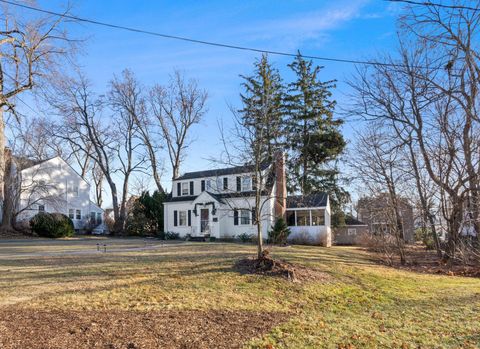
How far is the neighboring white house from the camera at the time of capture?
3500 cm

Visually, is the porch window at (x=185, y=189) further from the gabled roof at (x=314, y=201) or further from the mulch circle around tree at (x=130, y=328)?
the mulch circle around tree at (x=130, y=328)

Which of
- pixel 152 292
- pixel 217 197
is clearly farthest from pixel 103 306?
pixel 217 197

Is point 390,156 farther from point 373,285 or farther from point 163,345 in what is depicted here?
point 163,345

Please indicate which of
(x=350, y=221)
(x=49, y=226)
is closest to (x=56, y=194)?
(x=49, y=226)

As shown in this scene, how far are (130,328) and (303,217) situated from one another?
26.7 metres

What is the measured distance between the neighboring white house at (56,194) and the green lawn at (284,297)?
23.8 metres

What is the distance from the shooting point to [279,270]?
1134cm

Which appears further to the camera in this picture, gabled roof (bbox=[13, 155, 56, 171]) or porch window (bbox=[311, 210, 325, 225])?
gabled roof (bbox=[13, 155, 56, 171])

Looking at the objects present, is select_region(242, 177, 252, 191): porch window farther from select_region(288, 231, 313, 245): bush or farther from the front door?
select_region(288, 231, 313, 245): bush

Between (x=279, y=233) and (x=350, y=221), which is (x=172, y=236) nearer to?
(x=279, y=233)

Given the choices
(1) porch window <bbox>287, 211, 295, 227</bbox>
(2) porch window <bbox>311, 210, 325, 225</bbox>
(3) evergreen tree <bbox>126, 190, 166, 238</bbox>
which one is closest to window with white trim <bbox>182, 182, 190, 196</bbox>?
(3) evergreen tree <bbox>126, 190, 166, 238</bbox>

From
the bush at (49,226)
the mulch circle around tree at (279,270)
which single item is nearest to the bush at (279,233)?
the mulch circle around tree at (279,270)

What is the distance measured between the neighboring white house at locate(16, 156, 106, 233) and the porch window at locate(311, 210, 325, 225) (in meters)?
20.8

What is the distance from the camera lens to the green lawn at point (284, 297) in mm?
6648
